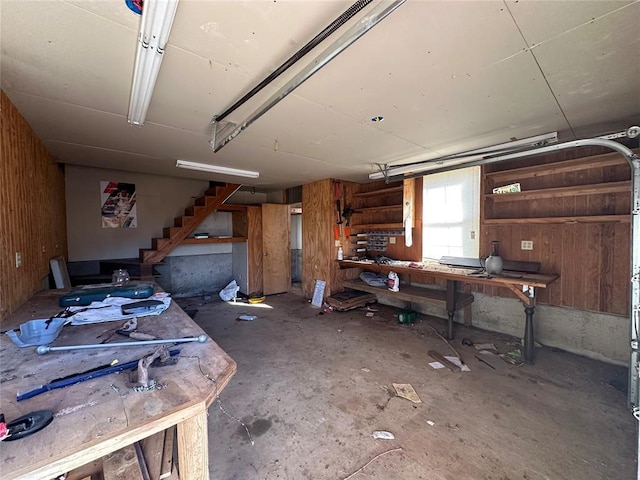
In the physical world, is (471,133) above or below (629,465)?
above

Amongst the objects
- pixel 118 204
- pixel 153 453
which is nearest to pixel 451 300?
pixel 153 453

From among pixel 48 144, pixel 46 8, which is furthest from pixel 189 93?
pixel 48 144

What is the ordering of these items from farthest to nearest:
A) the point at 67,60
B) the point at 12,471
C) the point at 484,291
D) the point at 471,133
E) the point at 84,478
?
1. the point at 484,291
2. the point at 471,133
3. the point at 67,60
4. the point at 84,478
5. the point at 12,471

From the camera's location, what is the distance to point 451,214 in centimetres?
411

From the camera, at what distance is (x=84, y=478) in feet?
3.56

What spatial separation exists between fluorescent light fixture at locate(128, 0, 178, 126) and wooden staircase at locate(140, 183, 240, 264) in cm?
339

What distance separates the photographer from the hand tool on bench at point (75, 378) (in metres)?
1.02

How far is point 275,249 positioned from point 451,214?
380 cm

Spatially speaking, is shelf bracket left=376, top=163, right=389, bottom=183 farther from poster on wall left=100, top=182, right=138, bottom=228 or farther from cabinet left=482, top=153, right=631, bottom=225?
poster on wall left=100, top=182, right=138, bottom=228

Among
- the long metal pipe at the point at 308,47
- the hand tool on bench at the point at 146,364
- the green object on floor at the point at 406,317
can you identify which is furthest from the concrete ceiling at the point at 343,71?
the green object on floor at the point at 406,317

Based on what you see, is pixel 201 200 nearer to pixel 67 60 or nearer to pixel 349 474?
pixel 67 60

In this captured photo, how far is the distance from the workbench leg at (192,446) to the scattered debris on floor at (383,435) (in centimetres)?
134

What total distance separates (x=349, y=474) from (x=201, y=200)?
16.8 feet

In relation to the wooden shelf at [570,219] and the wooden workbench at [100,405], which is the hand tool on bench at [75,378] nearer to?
the wooden workbench at [100,405]
